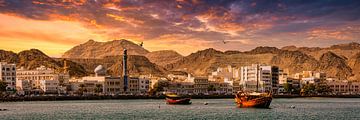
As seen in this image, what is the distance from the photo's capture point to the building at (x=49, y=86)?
526 ft

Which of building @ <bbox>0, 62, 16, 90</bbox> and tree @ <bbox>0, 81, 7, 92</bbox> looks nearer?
tree @ <bbox>0, 81, 7, 92</bbox>

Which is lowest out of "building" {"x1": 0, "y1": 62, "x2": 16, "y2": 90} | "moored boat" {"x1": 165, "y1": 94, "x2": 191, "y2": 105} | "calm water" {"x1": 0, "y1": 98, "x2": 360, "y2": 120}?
"calm water" {"x1": 0, "y1": 98, "x2": 360, "y2": 120}

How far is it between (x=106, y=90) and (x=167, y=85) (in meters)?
23.2

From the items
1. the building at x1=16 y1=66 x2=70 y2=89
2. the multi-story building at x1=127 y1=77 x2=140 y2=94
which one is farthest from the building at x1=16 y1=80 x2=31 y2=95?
the multi-story building at x1=127 y1=77 x2=140 y2=94

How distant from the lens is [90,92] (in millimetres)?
166500

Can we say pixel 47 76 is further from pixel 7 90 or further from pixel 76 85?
pixel 7 90

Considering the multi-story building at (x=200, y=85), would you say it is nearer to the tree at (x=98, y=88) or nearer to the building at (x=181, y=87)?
the building at (x=181, y=87)

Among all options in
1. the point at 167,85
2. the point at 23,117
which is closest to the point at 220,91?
the point at 167,85

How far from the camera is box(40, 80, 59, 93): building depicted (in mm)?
160250

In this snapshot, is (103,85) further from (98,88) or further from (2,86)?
(2,86)

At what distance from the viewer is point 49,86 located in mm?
161000

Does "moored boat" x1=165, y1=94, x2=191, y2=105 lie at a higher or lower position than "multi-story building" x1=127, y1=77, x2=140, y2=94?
lower

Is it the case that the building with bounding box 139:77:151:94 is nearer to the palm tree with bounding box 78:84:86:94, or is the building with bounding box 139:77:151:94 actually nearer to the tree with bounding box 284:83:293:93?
the palm tree with bounding box 78:84:86:94

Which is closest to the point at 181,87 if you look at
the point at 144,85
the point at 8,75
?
the point at 144,85
